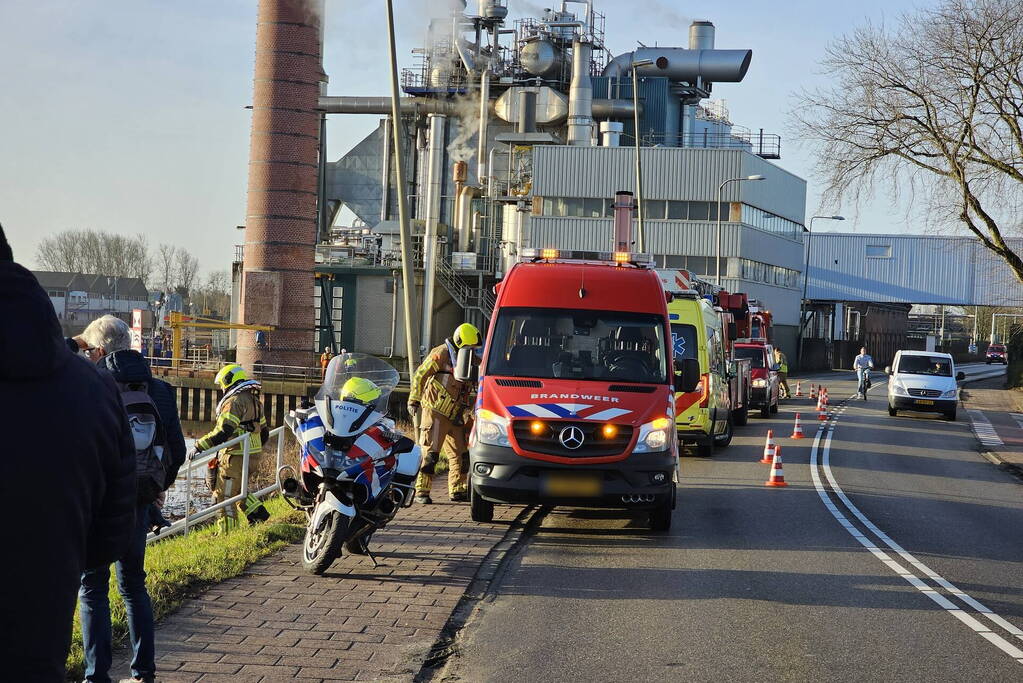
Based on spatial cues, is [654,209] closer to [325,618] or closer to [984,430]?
[984,430]

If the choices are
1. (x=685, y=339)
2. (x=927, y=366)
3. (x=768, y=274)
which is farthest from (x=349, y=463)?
(x=768, y=274)

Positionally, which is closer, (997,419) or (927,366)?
(927,366)

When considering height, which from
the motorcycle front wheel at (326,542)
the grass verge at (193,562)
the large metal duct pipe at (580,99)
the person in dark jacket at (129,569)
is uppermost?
the large metal duct pipe at (580,99)

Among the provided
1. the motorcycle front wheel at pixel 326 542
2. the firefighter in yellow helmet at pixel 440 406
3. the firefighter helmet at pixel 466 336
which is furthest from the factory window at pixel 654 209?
the motorcycle front wheel at pixel 326 542

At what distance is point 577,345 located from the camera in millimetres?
11945

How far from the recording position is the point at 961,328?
144500 millimetres

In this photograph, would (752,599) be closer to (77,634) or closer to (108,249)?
(77,634)

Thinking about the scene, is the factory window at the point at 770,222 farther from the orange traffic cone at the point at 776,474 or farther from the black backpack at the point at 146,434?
the black backpack at the point at 146,434

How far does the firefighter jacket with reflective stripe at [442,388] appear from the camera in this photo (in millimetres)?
12375

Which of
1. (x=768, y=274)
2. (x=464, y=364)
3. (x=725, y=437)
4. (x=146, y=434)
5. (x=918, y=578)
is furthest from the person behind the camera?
(x=768, y=274)

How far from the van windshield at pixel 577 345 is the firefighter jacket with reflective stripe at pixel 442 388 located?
82 cm

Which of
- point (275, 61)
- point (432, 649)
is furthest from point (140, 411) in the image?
point (275, 61)

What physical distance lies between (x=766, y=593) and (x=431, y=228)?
4679 centimetres

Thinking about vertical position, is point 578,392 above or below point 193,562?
above
